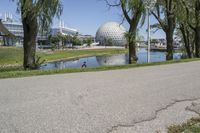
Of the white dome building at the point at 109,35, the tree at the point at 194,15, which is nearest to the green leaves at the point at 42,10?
the tree at the point at 194,15

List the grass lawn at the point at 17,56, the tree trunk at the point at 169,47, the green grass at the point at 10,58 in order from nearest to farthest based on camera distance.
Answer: the tree trunk at the point at 169,47
the green grass at the point at 10,58
the grass lawn at the point at 17,56

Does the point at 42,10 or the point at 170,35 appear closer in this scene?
the point at 42,10

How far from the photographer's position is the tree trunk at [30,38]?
18.6 metres

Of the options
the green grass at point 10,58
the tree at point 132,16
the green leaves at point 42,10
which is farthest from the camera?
the green grass at point 10,58

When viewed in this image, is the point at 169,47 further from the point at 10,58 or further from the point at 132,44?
the point at 10,58

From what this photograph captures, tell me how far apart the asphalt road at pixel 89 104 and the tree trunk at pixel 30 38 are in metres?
7.55

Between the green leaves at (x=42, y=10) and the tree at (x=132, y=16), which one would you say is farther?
the tree at (x=132, y=16)

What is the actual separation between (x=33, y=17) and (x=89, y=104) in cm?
1138

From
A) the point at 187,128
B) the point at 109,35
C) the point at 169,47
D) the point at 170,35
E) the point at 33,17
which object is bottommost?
the point at 187,128

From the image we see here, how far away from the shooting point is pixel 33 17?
719 inches

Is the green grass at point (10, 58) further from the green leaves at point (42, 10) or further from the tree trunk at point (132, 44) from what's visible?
the green leaves at point (42, 10)

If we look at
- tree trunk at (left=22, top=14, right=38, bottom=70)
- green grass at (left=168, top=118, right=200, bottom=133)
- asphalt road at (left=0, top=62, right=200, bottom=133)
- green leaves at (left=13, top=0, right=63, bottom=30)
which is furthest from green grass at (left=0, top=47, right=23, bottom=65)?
green grass at (left=168, top=118, right=200, bottom=133)

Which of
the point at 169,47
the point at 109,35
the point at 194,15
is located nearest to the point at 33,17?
the point at 169,47

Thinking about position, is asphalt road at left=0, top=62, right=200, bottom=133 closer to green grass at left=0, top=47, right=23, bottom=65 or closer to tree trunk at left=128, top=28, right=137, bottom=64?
tree trunk at left=128, top=28, right=137, bottom=64
